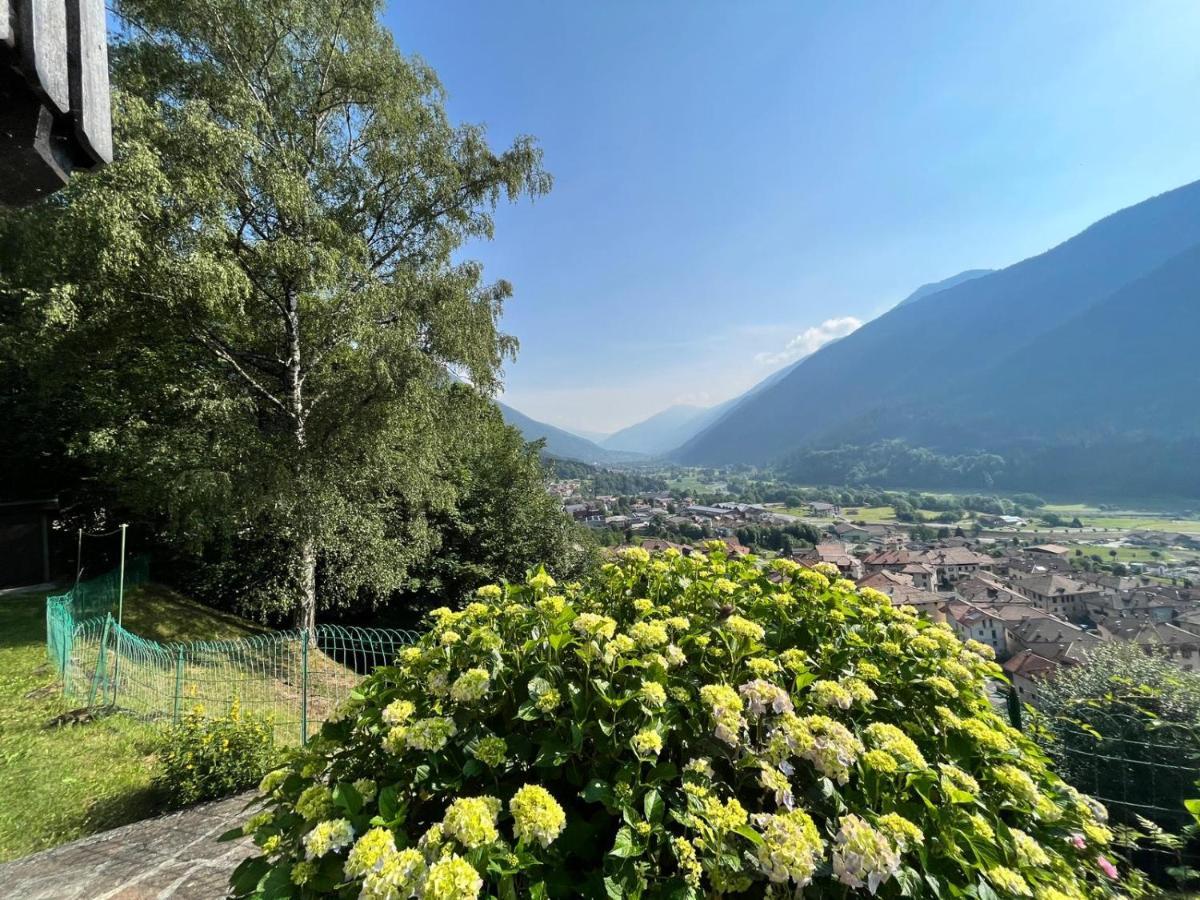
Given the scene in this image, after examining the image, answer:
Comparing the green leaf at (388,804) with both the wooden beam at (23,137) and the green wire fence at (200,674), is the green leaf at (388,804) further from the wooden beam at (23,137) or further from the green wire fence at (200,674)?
the green wire fence at (200,674)

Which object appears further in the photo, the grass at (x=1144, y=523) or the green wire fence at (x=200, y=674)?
the grass at (x=1144, y=523)

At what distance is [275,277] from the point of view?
26.6 feet

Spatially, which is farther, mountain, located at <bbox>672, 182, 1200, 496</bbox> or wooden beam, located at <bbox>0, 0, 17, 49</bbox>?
mountain, located at <bbox>672, 182, 1200, 496</bbox>

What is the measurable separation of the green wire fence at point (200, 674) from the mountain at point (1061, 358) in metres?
119

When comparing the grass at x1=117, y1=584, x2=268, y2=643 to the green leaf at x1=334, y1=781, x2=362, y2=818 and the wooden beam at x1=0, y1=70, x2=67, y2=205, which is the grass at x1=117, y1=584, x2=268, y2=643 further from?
the wooden beam at x1=0, y1=70, x2=67, y2=205

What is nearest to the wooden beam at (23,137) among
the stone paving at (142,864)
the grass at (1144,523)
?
the stone paving at (142,864)

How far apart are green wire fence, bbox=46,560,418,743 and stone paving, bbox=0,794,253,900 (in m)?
0.95

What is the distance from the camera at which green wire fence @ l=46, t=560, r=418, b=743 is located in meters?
5.27

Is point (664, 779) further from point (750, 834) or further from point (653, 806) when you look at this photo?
point (750, 834)

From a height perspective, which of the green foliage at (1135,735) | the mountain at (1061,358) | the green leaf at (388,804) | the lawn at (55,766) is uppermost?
the mountain at (1061,358)

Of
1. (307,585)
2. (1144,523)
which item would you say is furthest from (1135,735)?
(1144,523)

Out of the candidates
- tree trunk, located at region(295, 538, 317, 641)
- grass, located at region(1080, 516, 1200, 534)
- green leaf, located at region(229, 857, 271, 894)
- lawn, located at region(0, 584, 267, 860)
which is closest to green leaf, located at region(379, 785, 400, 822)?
green leaf, located at region(229, 857, 271, 894)

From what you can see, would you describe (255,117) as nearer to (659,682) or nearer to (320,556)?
(320,556)

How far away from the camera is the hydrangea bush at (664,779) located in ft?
3.59
